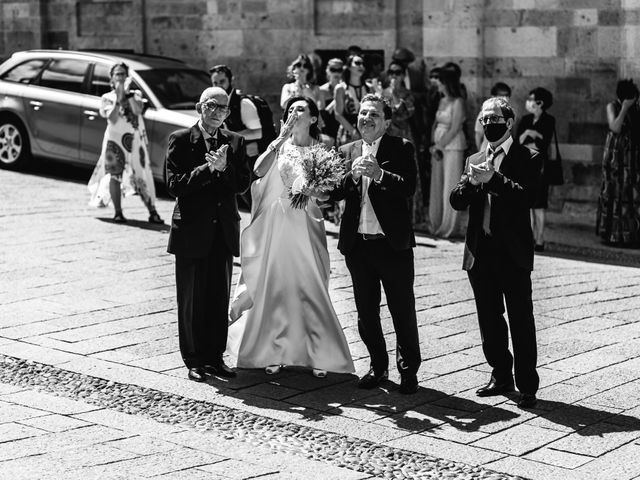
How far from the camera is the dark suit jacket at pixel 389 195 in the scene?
26.8ft

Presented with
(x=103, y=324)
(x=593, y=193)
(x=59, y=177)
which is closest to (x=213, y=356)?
(x=103, y=324)

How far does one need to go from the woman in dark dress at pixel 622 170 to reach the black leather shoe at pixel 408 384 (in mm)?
6479

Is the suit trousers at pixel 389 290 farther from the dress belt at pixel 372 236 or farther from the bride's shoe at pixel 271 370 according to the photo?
the bride's shoe at pixel 271 370

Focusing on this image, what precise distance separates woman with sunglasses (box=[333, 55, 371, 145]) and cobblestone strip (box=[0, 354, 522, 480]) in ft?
20.7

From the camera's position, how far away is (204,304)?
28.3 ft

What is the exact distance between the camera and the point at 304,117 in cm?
855

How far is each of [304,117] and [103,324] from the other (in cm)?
250

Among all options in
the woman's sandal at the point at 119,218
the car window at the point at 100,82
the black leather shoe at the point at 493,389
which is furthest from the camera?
the car window at the point at 100,82

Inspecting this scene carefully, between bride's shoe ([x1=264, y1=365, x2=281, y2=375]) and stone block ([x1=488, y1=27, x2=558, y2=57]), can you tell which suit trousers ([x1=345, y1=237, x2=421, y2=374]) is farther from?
stone block ([x1=488, y1=27, x2=558, y2=57])

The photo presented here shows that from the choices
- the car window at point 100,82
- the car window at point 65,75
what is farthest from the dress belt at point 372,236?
the car window at point 65,75

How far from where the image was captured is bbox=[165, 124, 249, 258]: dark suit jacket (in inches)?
335

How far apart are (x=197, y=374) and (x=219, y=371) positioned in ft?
0.57

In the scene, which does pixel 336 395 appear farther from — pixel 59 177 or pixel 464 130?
pixel 59 177

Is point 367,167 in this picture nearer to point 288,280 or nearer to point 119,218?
point 288,280
